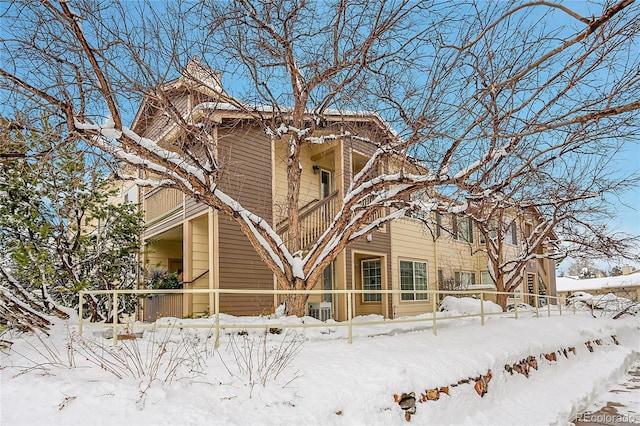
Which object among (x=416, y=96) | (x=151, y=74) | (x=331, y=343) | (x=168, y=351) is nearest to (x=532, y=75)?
(x=416, y=96)

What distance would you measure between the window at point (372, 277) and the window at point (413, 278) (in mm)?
953

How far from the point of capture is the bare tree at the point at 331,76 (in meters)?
6.44

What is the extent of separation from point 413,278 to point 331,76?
9.94m

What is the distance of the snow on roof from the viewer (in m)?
28.5

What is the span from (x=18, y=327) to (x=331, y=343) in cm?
522

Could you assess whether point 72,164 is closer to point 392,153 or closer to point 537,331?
point 392,153

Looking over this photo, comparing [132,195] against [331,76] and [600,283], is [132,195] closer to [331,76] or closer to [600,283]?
[331,76]

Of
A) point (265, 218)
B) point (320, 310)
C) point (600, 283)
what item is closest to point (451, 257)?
point (320, 310)

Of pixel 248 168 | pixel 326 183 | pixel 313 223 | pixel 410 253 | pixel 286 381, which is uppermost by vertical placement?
pixel 326 183

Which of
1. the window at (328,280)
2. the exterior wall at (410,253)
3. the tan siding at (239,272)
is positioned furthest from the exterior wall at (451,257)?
the tan siding at (239,272)

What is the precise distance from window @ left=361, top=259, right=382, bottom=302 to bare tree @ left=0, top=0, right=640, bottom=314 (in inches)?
261

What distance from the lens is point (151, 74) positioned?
7156 mm

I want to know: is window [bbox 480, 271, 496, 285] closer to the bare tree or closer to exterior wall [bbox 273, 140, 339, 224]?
exterior wall [bbox 273, 140, 339, 224]

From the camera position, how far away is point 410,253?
53.6 ft
